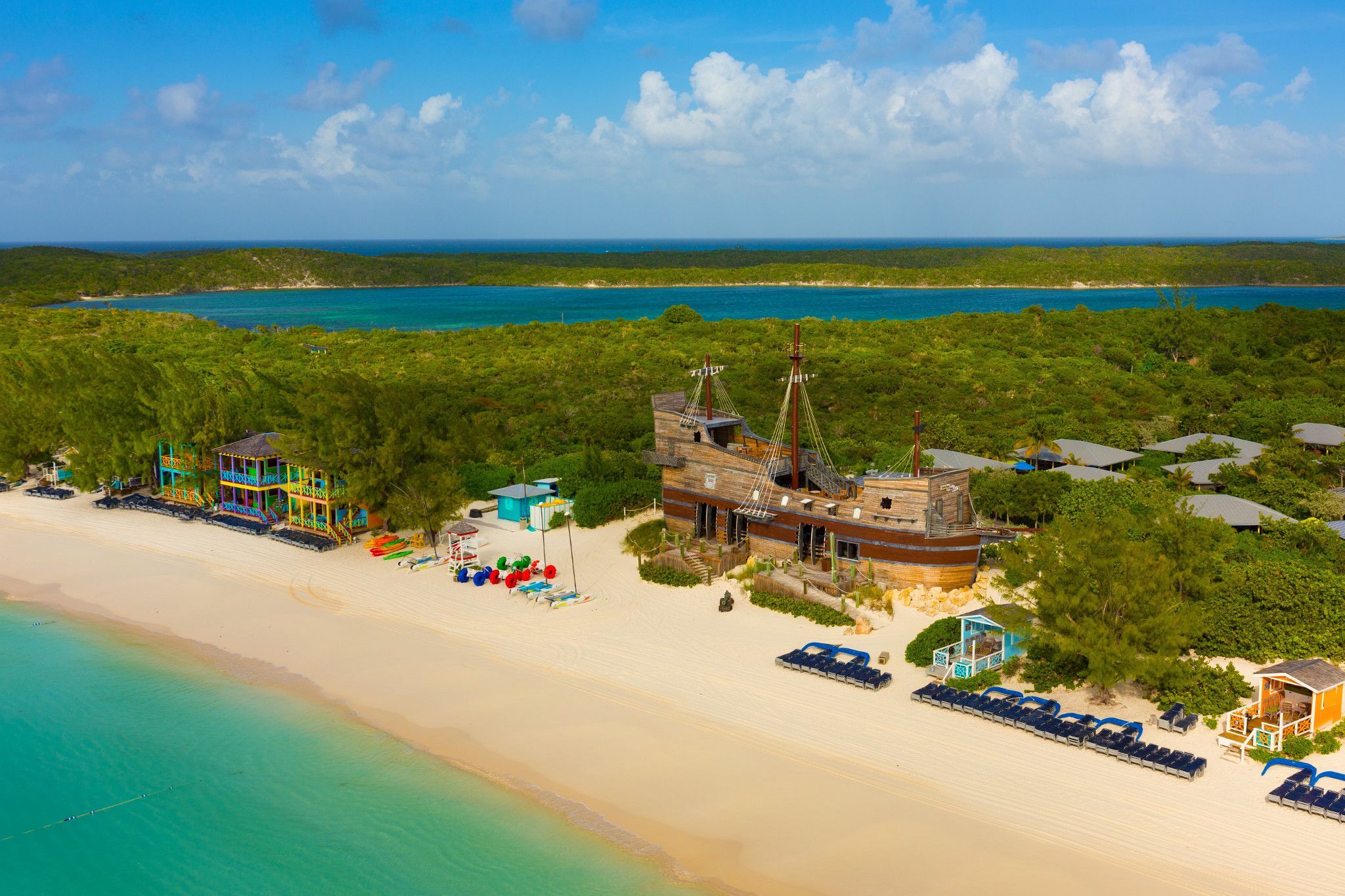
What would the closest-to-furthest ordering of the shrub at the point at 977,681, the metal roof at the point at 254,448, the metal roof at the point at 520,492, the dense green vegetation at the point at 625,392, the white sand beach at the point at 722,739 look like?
the white sand beach at the point at 722,739
the shrub at the point at 977,681
the dense green vegetation at the point at 625,392
the metal roof at the point at 254,448
the metal roof at the point at 520,492

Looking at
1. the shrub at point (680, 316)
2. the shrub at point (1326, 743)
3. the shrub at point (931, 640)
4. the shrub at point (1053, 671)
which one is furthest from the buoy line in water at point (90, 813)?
the shrub at point (680, 316)

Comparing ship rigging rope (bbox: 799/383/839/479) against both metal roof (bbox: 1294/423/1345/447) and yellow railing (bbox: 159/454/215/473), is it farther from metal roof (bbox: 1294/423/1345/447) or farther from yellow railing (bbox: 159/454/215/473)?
yellow railing (bbox: 159/454/215/473)

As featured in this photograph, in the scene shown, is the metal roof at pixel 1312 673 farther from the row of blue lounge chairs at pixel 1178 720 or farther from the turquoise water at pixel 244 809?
the turquoise water at pixel 244 809

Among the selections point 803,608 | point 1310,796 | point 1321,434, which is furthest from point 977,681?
point 1321,434

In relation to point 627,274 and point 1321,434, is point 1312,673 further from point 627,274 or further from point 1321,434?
point 627,274

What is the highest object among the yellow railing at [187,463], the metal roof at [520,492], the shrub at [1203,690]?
the yellow railing at [187,463]

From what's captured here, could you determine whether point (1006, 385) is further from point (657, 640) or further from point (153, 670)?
point (153, 670)
